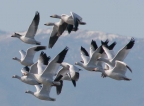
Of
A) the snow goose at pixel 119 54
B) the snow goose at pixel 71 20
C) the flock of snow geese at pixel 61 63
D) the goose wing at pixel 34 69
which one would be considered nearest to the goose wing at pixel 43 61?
the flock of snow geese at pixel 61 63

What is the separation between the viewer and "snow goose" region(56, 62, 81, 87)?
27.5 meters

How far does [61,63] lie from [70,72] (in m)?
0.81

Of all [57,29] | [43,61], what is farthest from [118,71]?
[57,29]

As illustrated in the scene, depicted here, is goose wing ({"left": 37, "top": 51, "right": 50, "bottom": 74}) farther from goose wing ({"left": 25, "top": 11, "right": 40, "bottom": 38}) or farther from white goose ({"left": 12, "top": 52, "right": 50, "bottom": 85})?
goose wing ({"left": 25, "top": 11, "right": 40, "bottom": 38})

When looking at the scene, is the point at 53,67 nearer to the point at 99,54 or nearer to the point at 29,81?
the point at 29,81

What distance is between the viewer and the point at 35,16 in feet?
98.8

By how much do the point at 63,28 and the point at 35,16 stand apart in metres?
1.39

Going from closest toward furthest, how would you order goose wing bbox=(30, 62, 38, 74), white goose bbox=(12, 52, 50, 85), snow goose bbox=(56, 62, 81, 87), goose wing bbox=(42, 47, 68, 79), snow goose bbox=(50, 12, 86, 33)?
snow goose bbox=(50, 12, 86, 33) < goose wing bbox=(42, 47, 68, 79) < snow goose bbox=(56, 62, 81, 87) < white goose bbox=(12, 52, 50, 85) < goose wing bbox=(30, 62, 38, 74)

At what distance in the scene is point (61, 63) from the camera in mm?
27406

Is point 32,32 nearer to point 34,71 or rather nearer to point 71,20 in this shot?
point 34,71

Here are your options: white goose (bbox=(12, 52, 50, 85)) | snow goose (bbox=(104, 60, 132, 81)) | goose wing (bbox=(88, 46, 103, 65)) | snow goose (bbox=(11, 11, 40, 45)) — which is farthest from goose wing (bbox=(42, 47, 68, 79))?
goose wing (bbox=(88, 46, 103, 65))

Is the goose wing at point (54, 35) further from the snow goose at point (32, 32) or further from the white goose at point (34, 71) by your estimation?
the white goose at point (34, 71)

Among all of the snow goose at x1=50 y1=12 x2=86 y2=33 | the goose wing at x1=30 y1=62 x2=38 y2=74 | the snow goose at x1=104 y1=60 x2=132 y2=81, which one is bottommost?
the goose wing at x1=30 y1=62 x2=38 y2=74

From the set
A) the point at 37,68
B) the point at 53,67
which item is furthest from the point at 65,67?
the point at 53,67
